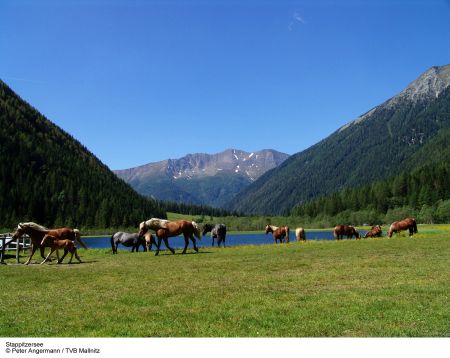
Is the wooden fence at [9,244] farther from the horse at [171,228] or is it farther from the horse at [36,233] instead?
the horse at [171,228]

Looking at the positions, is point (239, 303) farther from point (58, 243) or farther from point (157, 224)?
point (157, 224)

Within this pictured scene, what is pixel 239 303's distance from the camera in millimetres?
13070

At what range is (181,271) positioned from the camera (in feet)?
72.6

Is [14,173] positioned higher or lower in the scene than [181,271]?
higher

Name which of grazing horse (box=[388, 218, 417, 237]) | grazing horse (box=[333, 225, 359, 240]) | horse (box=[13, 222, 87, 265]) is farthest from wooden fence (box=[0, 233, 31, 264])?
grazing horse (box=[388, 218, 417, 237])

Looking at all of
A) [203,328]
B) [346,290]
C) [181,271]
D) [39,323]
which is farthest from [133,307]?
[181,271]

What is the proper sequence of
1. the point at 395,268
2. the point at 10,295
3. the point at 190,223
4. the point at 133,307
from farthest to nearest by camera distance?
1. the point at 190,223
2. the point at 395,268
3. the point at 10,295
4. the point at 133,307

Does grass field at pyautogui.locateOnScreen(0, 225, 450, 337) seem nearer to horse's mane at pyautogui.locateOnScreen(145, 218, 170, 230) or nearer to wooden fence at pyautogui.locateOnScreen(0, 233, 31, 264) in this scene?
wooden fence at pyautogui.locateOnScreen(0, 233, 31, 264)

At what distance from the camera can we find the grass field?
1032 centimetres

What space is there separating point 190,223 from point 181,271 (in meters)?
13.5

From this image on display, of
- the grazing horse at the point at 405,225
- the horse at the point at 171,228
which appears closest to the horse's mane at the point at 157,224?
the horse at the point at 171,228

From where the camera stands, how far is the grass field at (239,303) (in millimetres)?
10320

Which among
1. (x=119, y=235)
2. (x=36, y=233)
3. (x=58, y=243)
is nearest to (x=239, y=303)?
(x=58, y=243)
